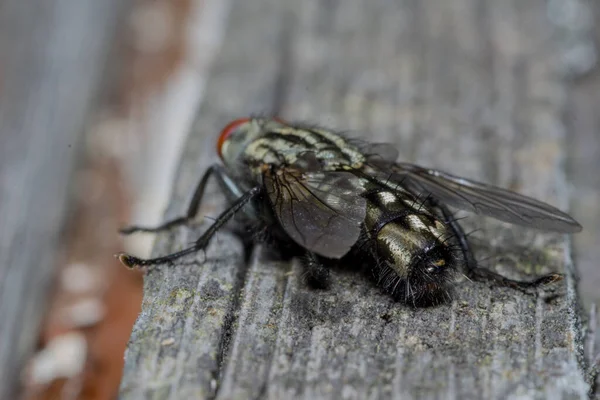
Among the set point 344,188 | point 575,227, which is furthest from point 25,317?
point 575,227

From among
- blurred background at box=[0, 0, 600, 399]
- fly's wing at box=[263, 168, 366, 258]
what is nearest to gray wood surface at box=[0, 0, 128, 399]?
blurred background at box=[0, 0, 600, 399]

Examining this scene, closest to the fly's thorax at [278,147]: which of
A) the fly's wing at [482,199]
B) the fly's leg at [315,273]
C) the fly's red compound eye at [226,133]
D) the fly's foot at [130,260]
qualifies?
the fly's red compound eye at [226,133]

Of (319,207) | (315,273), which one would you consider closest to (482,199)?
(319,207)

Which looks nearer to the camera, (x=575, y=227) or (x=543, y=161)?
(x=575, y=227)

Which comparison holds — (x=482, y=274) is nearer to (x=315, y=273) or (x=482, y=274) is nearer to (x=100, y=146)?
(x=315, y=273)

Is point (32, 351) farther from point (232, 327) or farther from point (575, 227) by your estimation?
point (575, 227)

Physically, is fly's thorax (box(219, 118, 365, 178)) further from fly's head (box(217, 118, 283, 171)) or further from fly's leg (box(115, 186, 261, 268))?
fly's leg (box(115, 186, 261, 268))

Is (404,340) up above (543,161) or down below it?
below

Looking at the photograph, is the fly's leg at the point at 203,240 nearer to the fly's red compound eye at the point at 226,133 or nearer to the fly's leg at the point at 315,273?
the fly's red compound eye at the point at 226,133
